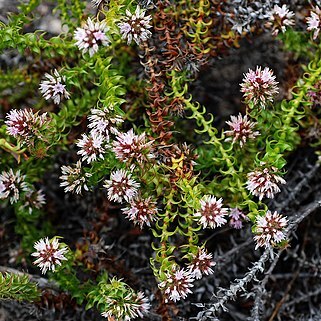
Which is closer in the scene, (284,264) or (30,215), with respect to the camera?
(30,215)

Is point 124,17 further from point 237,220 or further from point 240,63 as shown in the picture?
point 240,63

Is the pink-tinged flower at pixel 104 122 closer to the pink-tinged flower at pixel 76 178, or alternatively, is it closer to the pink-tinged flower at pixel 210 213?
the pink-tinged flower at pixel 76 178

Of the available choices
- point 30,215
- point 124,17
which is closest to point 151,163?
point 124,17

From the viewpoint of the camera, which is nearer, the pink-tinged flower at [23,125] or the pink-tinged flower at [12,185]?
the pink-tinged flower at [23,125]

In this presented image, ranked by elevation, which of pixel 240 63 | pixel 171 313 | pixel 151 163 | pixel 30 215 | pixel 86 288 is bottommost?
pixel 171 313

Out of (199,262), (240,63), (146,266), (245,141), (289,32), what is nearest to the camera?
(199,262)

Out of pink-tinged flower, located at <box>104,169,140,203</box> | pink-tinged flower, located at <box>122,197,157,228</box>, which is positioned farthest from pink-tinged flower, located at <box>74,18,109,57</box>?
pink-tinged flower, located at <box>122,197,157,228</box>

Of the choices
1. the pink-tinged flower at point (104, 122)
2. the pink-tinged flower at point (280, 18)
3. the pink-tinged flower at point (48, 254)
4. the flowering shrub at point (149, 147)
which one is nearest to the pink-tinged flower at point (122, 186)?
the flowering shrub at point (149, 147)

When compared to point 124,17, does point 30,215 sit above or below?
below
